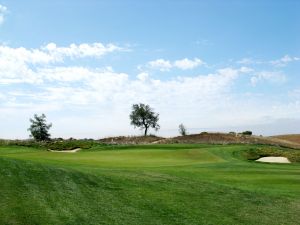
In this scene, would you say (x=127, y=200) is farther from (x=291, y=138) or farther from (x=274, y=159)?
(x=291, y=138)

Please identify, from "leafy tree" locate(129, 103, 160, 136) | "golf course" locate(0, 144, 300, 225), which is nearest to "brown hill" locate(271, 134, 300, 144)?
"leafy tree" locate(129, 103, 160, 136)

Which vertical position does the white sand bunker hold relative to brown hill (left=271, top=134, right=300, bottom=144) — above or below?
below

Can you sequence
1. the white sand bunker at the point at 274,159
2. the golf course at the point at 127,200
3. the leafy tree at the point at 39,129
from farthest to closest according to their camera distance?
the leafy tree at the point at 39,129
the white sand bunker at the point at 274,159
the golf course at the point at 127,200

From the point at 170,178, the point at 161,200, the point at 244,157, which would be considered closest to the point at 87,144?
the point at 244,157

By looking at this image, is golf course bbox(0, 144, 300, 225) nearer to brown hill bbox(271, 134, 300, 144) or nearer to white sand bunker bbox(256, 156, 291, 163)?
white sand bunker bbox(256, 156, 291, 163)

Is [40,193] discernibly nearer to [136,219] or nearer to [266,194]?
[136,219]

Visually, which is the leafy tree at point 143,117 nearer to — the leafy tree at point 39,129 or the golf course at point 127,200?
the leafy tree at point 39,129

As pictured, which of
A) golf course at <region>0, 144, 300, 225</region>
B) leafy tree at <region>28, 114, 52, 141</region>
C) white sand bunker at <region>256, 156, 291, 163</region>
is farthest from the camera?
leafy tree at <region>28, 114, 52, 141</region>

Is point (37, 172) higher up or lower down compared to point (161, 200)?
higher up

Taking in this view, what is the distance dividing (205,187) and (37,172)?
250 inches

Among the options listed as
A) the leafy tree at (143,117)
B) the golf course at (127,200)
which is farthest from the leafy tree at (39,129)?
the golf course at (127,200)

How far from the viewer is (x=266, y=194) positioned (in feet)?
55.3

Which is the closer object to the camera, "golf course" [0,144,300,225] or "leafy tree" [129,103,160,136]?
"golf course" [0,144,300,225]

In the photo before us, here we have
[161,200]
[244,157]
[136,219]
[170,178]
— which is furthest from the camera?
[244,157]
